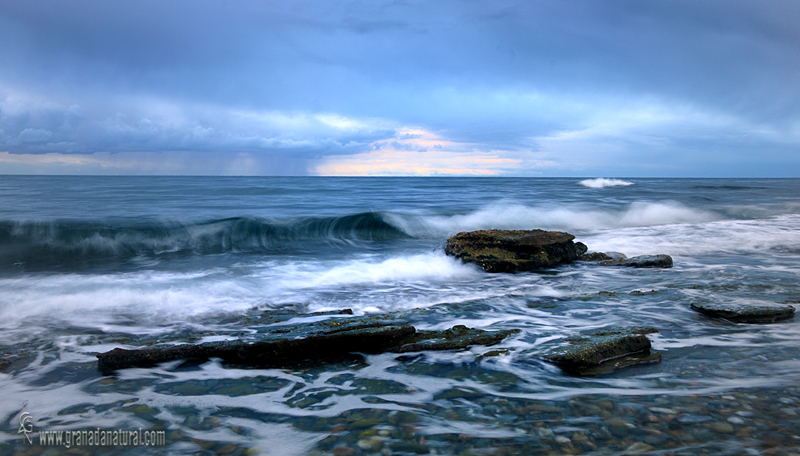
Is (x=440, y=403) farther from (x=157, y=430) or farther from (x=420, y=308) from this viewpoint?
(x=420, y=308)

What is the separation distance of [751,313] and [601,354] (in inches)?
94.9

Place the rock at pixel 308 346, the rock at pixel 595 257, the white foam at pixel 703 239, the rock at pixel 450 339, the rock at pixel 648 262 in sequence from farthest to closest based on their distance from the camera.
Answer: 1. the white foam at pixel 703 239
2. the rock at pixel 595 257
3. the rock at pixel 648 262
4. the rock at pixel 450 339
5. the rock at pixel 308 346

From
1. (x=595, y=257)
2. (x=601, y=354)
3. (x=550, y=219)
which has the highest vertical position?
(x=550, y=219)

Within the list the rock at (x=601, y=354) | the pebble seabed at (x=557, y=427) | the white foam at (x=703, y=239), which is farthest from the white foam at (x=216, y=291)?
the white foam at (x=703, y=239)

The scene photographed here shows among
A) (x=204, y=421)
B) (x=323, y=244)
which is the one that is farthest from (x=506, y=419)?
(x=323, y=244)

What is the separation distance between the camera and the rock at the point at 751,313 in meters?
4.62

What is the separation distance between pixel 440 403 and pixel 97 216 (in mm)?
16475

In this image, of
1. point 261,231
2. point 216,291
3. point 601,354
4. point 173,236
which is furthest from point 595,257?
point 173,236

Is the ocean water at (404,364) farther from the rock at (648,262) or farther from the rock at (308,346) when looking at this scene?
the rock at (648,262)

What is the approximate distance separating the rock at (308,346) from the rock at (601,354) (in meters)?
0.69

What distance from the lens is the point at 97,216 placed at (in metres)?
15.3

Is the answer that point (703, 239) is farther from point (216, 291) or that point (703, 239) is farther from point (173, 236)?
point (173, 236)

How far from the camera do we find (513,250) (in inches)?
318

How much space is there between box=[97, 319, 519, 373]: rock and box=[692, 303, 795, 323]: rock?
8.33 ft
